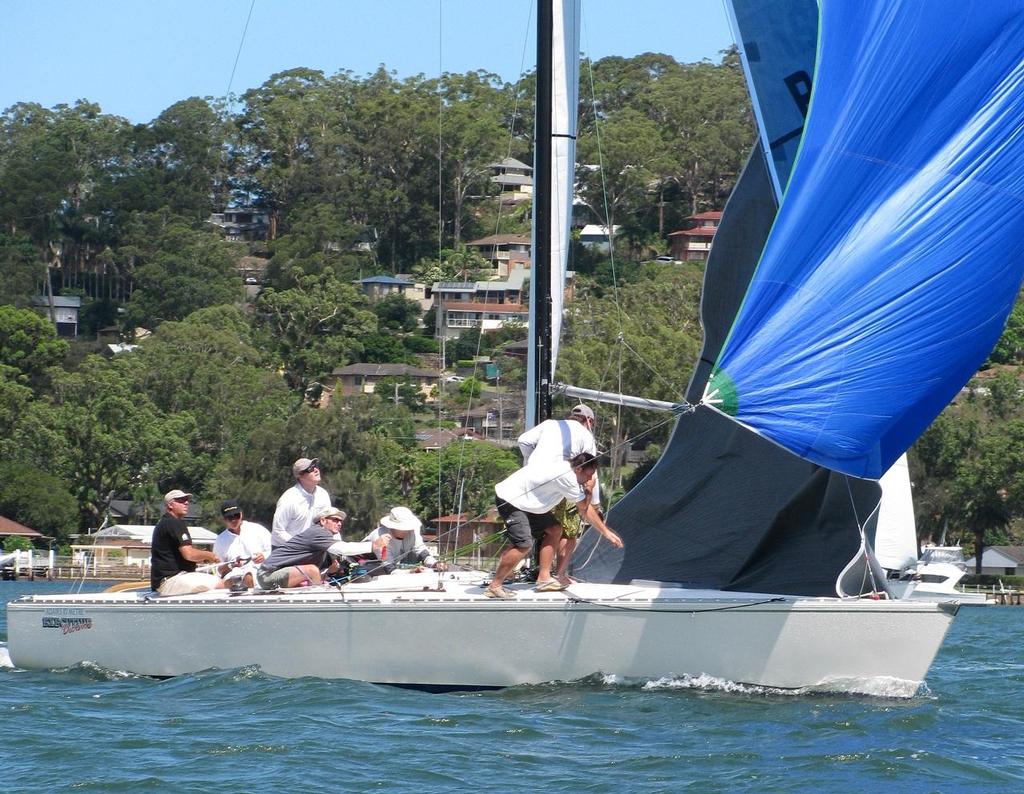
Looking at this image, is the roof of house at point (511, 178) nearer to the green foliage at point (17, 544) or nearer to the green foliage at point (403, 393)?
the green foliage at point (403, 393)

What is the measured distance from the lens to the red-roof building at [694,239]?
8212cm

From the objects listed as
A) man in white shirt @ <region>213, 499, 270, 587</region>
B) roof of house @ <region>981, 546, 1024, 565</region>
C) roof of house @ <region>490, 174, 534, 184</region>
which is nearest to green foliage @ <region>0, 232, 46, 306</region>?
roof of house @ <region>490, 174, 534, 184</region>

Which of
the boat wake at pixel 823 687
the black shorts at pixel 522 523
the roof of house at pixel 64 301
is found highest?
the roof of house at pixel 64 301

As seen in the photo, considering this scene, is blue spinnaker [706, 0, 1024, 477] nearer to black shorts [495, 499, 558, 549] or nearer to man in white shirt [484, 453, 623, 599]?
man in white shirt [484, 453, 623, 599]

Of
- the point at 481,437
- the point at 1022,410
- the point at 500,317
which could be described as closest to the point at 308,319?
the point at 500,317

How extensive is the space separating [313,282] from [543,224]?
6312 centimetres

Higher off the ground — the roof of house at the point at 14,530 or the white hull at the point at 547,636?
the white hull at the point at 547,636

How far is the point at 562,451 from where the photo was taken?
10.7 metres

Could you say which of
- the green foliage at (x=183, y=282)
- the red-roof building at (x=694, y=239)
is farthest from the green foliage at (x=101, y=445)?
the red-roof building at (x=694, y=239)

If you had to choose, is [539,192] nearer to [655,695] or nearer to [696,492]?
[696,492]

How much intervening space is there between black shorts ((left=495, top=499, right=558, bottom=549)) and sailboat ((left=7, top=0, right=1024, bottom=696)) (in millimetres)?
355

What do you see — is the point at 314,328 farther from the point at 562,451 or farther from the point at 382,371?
the point at 562,451

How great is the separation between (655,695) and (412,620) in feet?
5.15

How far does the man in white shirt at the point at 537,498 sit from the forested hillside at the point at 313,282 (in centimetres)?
2716
